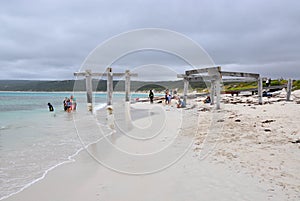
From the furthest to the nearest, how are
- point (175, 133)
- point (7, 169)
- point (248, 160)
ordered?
point (175, 133) < point (7, 169) < point (248, 160)

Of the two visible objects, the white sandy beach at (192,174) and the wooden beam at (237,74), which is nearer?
the white sandy beach at (192,174)

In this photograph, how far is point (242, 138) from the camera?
579cm

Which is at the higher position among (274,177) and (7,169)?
(274,177)

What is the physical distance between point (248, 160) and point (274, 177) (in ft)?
2.68

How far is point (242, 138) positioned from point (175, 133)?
7.22 ft

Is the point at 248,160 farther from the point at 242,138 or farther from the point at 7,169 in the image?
the point at 7,169

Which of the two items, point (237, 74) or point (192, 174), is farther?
point (237, 74)

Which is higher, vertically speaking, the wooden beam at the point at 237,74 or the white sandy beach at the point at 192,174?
the wooden beam at the point at 237,74

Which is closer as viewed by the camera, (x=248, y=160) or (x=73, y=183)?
(x=73, y=183)

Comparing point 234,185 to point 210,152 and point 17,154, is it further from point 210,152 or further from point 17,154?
point 17,154

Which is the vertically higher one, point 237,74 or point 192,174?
point 237,74

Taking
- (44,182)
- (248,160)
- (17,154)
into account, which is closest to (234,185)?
(248,160)

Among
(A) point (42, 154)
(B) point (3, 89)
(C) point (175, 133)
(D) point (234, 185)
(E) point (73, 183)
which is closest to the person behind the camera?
(D) point (234, 185)

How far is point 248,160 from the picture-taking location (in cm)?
414
